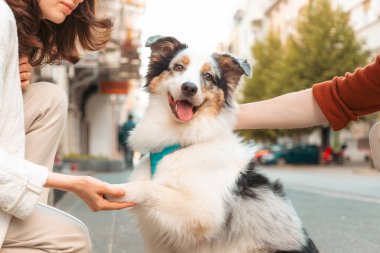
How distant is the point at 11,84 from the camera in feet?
7.89

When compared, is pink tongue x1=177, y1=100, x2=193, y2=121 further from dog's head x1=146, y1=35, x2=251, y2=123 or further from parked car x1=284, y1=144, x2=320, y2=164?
parked car x1=284, y1=144, x2=320, y2=164

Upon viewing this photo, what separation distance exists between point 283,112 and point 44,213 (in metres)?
1.43

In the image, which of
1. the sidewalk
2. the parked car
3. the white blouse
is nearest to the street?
the sidewalk

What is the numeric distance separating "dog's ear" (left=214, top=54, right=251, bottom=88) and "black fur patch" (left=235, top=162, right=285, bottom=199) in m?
0.48

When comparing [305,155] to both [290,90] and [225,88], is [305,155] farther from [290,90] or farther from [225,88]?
[225,88]

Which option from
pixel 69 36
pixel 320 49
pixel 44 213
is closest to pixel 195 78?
pixel 69 36

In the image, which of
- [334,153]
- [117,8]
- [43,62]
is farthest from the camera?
[334,153]

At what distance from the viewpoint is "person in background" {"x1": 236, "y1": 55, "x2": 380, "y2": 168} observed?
10.3 ft

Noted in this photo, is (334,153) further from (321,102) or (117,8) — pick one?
(321,102)

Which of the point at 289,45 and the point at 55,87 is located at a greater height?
Answer: the point at 289,45

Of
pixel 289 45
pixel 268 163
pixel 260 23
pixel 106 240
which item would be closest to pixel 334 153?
pixel 268 163

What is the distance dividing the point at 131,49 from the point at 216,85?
793 inches

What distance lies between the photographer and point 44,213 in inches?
104

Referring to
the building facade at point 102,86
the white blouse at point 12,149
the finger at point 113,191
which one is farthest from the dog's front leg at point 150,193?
the building facade at point 102,86
